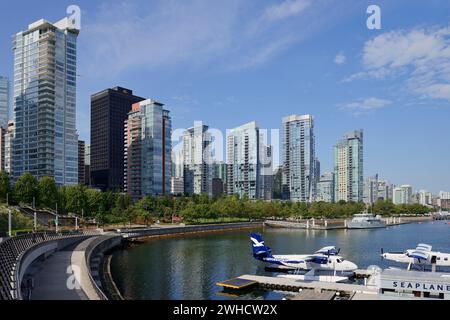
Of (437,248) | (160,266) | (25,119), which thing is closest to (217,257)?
(160,266)

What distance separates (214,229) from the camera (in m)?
133

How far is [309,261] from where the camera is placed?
5594 cm

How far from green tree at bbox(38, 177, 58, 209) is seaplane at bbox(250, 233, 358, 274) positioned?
244 feet

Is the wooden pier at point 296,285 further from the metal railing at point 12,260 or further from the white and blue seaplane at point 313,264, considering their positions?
the metal railing at point 12,260

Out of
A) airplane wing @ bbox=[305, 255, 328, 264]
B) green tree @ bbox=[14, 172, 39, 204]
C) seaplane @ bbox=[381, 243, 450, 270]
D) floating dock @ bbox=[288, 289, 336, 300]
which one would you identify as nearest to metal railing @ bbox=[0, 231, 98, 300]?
floating dock @ bbox=[288, 289, 336, 300]

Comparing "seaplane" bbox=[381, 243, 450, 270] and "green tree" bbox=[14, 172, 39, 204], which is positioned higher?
"green tree" bbox=[14, 172, 39, 204]

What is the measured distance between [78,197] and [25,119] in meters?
73.3

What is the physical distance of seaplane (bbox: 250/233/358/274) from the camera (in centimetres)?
5412

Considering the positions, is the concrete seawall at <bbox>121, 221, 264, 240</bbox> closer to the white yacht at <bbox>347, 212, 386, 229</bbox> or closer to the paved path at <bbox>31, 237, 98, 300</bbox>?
the white yacht at <bbox>347, 212, 386, 229</bbox>

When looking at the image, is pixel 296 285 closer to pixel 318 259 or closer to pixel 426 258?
pixel 318 259

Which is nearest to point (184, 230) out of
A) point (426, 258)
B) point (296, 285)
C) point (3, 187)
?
point (3, 187)

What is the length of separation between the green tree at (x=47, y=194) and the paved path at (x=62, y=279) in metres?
58.6

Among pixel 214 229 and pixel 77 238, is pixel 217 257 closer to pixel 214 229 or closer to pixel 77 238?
pixel 77 238
